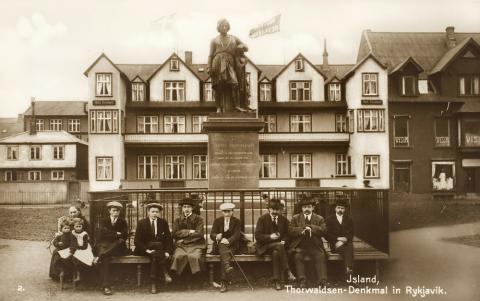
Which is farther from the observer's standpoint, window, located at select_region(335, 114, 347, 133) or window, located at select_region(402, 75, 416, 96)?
window, located at select_region(335, 114, 347, 133)

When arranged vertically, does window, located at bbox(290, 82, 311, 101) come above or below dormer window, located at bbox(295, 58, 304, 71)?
below

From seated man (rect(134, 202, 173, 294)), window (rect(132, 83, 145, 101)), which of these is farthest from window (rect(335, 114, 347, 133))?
seated man (rect(134, 202, 173, 294))

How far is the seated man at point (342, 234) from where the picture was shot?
7.04 meters

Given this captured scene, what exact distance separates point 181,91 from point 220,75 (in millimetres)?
21759

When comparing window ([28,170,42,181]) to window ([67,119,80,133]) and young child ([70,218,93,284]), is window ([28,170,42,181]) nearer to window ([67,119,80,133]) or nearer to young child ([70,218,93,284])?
window ([67,119,80,133])

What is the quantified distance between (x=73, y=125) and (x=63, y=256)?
3857 cm

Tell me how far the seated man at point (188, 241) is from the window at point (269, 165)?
24314 millimetres

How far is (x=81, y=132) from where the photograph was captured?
43.0 meters

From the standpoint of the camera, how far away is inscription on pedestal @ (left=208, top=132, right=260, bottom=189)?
952 centimetres

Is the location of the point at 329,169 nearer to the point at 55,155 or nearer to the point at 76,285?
the point at 55,155

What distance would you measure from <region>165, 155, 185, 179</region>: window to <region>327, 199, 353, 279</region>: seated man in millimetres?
24645

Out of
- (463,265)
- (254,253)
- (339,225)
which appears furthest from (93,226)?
(463,265)

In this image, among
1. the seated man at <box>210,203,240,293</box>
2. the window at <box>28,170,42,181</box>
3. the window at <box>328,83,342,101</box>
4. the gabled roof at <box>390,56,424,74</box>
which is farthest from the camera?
the window at <box>28,170,42,181</box>

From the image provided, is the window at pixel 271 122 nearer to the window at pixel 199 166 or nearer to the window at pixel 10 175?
the window at pixel 199 166
